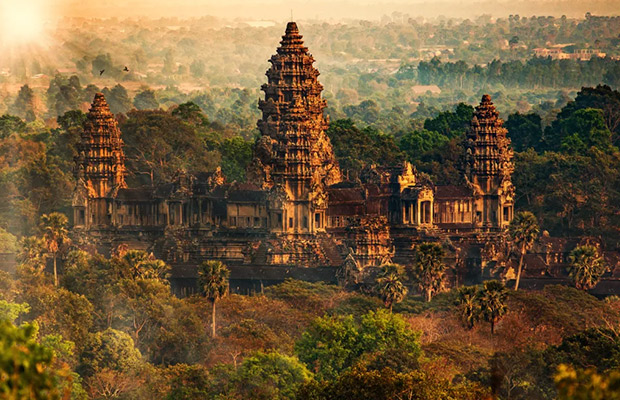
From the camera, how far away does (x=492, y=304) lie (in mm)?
79688

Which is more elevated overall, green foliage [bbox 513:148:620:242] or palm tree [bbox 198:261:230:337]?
green foliage [bbox 513:148:620:242]

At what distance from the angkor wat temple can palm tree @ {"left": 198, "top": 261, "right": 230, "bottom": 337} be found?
26.7 ft

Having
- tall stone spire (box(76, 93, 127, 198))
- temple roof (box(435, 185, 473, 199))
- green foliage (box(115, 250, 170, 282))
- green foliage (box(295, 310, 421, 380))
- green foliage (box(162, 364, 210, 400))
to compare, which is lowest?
green foliage (box(162, 364, 210, 400))

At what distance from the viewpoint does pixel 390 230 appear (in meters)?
105

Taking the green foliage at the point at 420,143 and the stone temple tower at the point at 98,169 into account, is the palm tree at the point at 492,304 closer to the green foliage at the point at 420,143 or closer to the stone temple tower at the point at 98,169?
the stone temple tower at the point at 98,169

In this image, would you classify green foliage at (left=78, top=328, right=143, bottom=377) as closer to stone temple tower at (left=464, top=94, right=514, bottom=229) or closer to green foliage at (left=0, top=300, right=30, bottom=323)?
green foliage at (left=0, top=300, right=30, bottom=323)

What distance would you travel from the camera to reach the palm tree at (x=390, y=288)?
8638 cm

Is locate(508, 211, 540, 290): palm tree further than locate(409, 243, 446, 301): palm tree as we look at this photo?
Yes

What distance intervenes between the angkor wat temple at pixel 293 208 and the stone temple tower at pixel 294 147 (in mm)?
86

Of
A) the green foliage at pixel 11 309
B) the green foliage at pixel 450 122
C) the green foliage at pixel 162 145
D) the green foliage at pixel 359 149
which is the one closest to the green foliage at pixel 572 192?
the green foliage at pixel 359 149

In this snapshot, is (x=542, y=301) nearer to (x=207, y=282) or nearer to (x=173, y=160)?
(x=207, y=282)

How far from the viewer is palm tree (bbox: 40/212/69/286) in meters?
101

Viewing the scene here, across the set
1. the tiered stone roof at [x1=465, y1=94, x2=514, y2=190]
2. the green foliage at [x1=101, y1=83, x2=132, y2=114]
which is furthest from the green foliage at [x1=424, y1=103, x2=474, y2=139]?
the tiered stone roof at [x1=465, y1=94, x2=514, y2=190]

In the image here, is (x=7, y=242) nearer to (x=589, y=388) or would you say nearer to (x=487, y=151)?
(x=487, y=151)
